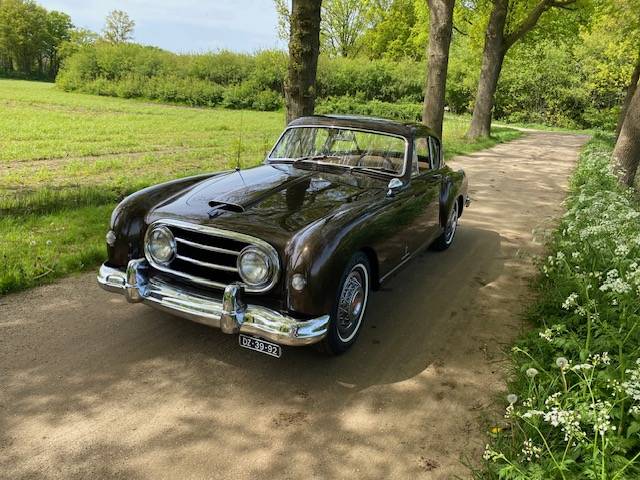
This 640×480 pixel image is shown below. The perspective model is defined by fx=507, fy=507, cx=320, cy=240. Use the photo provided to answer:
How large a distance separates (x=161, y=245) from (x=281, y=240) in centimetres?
97

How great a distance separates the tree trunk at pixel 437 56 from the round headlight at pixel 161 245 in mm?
10137

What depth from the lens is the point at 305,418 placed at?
10.2 ft

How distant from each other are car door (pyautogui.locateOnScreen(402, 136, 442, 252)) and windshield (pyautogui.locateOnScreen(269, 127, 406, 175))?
0.74 ft

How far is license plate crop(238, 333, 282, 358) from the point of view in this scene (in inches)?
131

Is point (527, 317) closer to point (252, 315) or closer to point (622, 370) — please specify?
point (622, 370)

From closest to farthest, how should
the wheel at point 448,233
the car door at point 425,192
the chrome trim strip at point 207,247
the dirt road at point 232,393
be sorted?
1. the dirt road at point 232,393
2. the chrome trim strip at point 207,247
3. the car door at point 425,192
4. the wheel at point 448,233

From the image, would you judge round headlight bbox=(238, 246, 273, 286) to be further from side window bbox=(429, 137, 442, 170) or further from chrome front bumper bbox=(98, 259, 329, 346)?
side window bbox=(429, 137, 442, 170)

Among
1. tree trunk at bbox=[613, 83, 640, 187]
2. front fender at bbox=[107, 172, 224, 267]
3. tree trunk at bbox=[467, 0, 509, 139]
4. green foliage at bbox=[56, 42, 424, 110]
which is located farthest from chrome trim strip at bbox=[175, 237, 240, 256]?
green foliage at bbox=[56, 42, 424, 110]

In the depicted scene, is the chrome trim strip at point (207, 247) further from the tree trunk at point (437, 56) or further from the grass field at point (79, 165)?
the tree trunk at point (437, 56)

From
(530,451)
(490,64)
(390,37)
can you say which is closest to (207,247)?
(530,451)

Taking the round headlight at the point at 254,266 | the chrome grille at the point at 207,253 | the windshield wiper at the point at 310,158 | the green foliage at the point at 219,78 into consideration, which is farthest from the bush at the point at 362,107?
the round headlight at the point at 254,266

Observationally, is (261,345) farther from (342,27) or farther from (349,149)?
(342,27)

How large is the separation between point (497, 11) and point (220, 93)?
2138cm

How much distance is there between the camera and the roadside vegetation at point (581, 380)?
93.1 inches
